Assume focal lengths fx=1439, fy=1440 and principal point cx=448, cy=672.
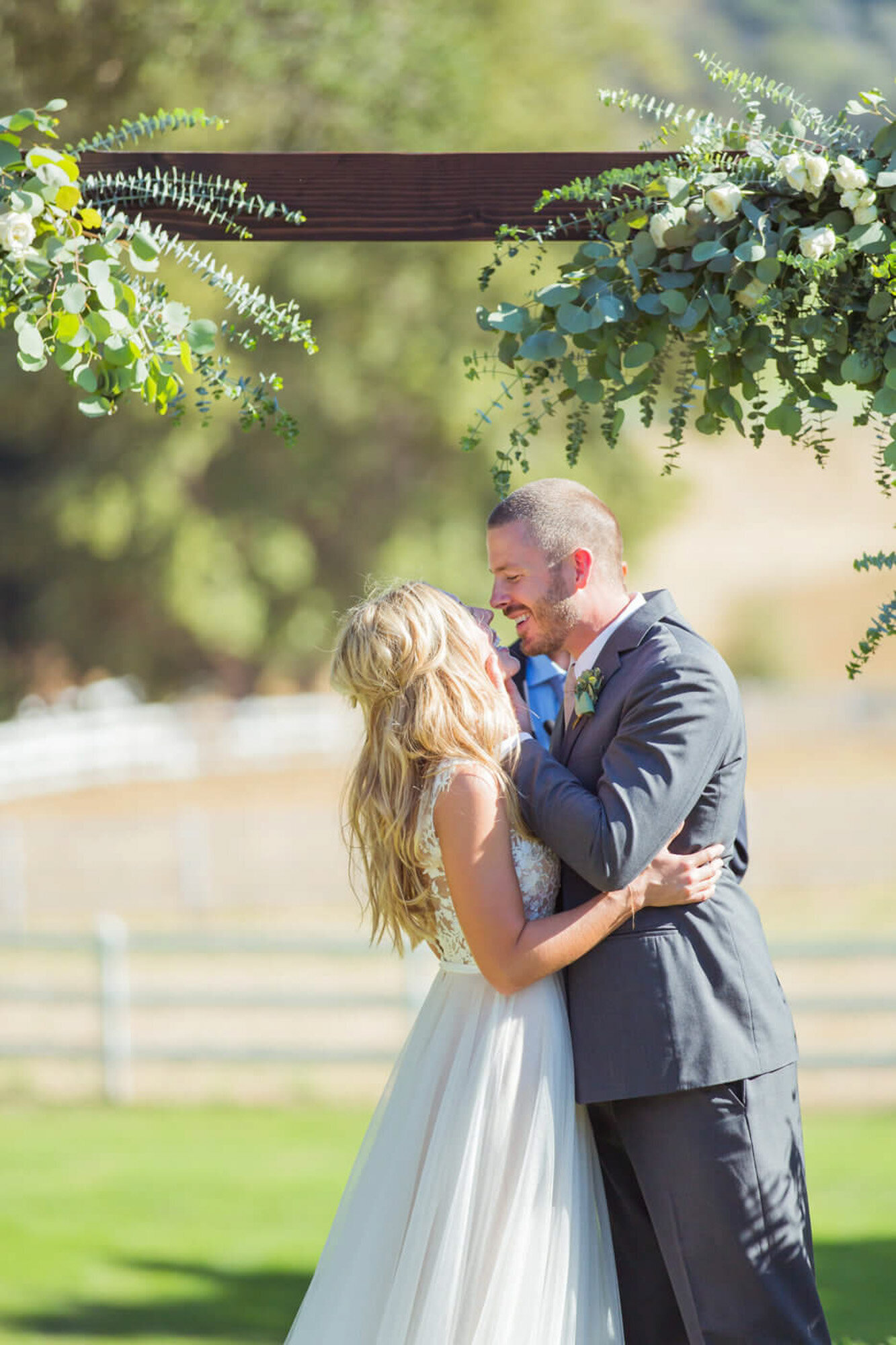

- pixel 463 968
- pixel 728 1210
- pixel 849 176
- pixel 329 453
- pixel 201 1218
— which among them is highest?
pixel 329 453

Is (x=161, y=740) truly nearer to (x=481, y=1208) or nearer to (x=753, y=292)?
(x=481, y=1208)

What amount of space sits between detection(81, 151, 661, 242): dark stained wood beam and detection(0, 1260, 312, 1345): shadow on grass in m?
4.02

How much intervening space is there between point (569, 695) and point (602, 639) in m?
0.20

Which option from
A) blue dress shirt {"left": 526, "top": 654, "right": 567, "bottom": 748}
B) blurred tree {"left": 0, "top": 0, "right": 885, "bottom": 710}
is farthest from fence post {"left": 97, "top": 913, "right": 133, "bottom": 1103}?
blurred tree {"left": 0, "top": 0, "right": 885, "bottom": 710}

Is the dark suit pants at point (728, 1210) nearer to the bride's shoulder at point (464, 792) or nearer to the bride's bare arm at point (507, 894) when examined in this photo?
the bride's bare arm at point (507, 894)

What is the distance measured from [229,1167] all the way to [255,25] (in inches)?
457

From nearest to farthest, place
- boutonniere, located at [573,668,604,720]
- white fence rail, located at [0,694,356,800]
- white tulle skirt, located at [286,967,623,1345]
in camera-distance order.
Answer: white tulle skirt, located at [286,967,623,1345]
boutonniere, located at [573,668,604,720]
white fence rail, located at [0,694,356,800]

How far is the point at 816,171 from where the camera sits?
272cm

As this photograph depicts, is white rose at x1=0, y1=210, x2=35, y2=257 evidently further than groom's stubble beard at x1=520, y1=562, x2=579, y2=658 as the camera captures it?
No

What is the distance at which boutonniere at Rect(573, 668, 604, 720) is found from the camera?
115 inches

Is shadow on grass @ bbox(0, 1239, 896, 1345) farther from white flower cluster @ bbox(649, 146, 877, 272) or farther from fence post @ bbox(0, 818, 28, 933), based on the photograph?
fence post @ bbox(0, 818, 28, 933)

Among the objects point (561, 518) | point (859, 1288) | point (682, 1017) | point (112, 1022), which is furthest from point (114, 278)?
point (112, 1022)

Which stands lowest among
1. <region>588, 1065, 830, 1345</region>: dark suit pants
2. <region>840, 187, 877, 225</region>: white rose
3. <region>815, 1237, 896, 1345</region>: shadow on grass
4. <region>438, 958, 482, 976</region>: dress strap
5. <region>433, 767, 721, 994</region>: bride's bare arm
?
<region>815, 1237, 896, 1345</region>: shadow on grass

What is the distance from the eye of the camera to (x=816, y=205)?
2812 millimetres
